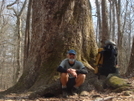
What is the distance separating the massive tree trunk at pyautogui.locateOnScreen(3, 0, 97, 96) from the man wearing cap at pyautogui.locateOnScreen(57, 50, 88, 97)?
984 mm

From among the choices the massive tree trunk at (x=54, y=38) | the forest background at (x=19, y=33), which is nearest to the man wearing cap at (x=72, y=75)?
the massive tree trunk at (x=54, y=38)

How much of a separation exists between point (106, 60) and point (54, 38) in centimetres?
189

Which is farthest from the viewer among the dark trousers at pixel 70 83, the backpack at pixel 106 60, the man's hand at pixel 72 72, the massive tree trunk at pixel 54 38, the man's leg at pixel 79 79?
the massive tree trunk at pixel 54 38

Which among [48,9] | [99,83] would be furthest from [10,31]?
[99,83]

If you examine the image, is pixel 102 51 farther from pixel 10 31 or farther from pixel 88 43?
pixel 10 31

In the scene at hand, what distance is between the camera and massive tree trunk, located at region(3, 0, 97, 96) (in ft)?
19.4

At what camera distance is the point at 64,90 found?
15.3 feet

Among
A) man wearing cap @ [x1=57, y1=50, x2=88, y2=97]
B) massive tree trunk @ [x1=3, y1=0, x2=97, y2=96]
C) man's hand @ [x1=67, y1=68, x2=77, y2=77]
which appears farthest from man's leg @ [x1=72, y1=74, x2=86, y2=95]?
massive tree trunk @ [x1=3, y1=0, x2=97, y2=96]

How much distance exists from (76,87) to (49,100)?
2.67ft

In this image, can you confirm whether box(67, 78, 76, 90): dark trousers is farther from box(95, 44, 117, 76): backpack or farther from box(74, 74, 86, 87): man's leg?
box(95, 44, 117, 76): backpack

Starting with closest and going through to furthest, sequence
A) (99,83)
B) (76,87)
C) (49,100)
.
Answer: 1. (49,100)
2. (76,87)
3. (99,83)

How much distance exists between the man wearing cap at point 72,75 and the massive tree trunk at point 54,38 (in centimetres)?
98

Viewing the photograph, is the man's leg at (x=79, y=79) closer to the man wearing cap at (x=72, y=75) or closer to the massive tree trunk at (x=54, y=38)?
the man wearing cap at (x=72, y=75)

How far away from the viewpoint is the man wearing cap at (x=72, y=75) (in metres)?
4.56
